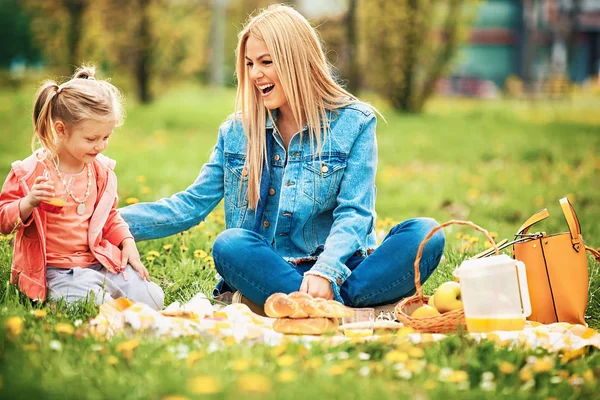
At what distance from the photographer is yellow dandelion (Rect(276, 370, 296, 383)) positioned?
2.09m

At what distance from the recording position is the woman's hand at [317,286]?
10.2 feet

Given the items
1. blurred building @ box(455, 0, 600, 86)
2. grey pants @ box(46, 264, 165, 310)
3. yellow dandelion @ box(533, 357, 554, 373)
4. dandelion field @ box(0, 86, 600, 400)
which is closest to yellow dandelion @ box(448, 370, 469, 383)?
dandelion field @ box(0, 86, 600, 400)

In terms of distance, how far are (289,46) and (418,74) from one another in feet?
34.6

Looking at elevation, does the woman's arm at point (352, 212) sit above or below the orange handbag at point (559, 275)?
above

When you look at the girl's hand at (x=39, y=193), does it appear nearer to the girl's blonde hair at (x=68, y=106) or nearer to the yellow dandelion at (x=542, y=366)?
the girl's blonde hair at (x=68, y=106)

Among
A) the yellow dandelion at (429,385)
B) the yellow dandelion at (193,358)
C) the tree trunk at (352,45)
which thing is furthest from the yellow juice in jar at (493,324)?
the tree trunk at (352,45)

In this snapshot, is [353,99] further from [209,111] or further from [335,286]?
[209,111]

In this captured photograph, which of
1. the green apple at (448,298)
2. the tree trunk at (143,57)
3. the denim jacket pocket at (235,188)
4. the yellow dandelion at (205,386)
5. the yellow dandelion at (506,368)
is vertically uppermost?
the tree trunk at (143,57)

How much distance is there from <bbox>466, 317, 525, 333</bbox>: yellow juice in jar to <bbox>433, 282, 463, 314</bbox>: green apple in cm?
15

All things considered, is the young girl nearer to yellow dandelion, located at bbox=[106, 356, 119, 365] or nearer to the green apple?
yellow dandelion, located at bbox=[106, 356, 119, 365]

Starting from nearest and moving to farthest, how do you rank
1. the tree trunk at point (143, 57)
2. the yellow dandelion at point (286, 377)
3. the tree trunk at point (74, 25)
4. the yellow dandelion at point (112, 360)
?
the yellow dandelion at point (286, 377) < the yellow dandelion at point (112, 360) < the tree trunk at point (74, 25) < the tree trunk at point (143, 57)

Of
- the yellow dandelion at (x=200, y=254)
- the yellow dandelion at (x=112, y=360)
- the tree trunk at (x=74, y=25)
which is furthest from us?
the tree trunk at (x=74, y=25)

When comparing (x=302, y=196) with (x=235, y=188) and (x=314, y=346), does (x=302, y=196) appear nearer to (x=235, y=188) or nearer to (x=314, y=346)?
(x=235, y=188)

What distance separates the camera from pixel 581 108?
15.9 m
